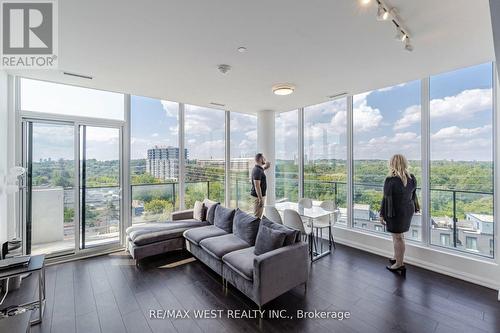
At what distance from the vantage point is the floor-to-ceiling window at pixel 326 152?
4.61 metres

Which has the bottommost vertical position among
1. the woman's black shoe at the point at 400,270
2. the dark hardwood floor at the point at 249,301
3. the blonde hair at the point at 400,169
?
the dark hardwood floor at the point at 249,301

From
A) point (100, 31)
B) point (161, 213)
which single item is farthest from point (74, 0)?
point (161, 213)

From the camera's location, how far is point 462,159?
125 inches

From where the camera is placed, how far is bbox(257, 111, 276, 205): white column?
17.4 feet

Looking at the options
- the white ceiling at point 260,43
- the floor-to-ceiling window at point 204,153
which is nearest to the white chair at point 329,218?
the white ceiling at point 260,43

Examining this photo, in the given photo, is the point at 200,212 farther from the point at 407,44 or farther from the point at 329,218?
the point at 407,44

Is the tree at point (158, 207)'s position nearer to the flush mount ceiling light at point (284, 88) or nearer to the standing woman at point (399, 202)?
the flush mount ceiling light at point (284, 88)

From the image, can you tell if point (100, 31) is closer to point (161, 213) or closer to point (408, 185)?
point (161, 213)

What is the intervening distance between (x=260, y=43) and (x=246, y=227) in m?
2.32

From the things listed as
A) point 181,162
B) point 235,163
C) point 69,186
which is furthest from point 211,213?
point 69,186

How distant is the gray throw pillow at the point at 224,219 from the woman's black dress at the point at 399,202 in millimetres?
2321

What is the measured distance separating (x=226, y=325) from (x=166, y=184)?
10.5 feet

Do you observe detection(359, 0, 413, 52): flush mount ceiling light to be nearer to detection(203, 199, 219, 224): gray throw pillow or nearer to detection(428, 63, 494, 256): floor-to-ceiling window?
detection(428, 63, 494, 256): floor-to-ceiling window

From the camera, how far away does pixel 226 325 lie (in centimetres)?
A: 219
